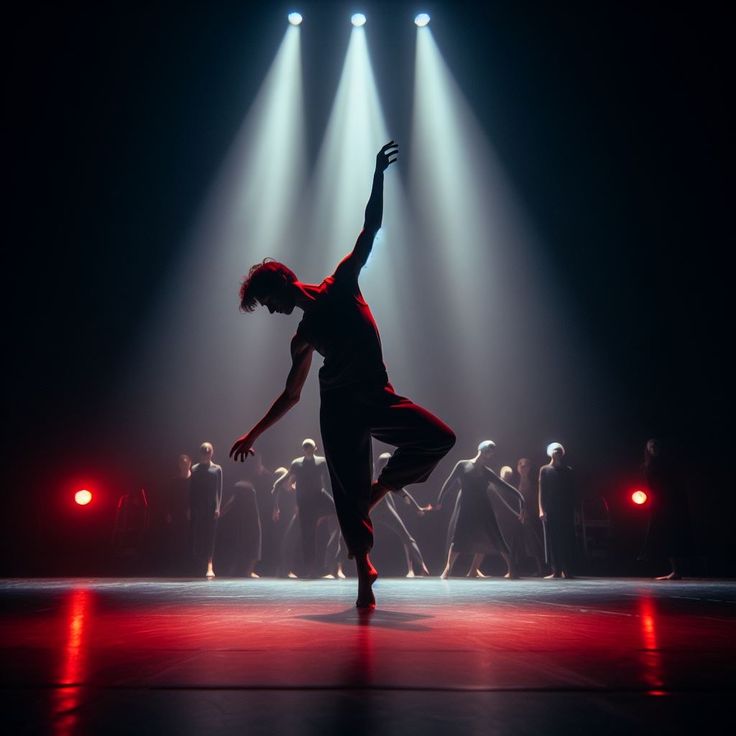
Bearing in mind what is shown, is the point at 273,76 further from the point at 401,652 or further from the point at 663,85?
the point at 401,652

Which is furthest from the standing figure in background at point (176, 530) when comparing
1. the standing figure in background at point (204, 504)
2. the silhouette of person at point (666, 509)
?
the silhouette of person at point (666, 509)

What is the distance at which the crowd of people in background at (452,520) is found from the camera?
9719 millimetres

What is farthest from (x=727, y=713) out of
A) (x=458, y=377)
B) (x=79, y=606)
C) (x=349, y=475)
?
(x=458, y=377)

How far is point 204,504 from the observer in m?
10.4

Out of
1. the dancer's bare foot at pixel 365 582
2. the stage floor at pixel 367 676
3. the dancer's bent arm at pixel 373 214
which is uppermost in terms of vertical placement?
the dancer's bent arm at pixel 373 214

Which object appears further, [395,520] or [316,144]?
[316,144]

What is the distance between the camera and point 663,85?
1306cm

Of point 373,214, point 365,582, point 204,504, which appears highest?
point 373,214

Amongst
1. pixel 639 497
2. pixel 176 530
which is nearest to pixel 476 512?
pixel 639 497

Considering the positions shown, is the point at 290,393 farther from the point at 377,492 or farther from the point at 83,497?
the point at 83,497

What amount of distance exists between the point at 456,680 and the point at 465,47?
15.0 metres

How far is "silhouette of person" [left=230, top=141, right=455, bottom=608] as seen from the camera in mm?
3260

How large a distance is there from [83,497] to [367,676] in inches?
474

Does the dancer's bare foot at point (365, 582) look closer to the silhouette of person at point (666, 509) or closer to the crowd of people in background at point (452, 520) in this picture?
the crowd of people in background at point (452, 520)
